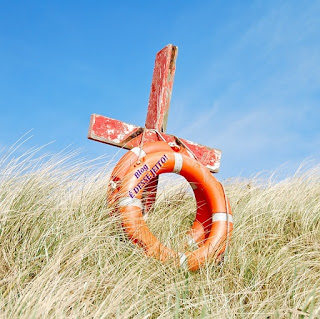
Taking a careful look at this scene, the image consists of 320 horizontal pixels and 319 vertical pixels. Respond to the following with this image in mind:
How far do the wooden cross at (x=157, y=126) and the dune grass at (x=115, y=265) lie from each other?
373mm

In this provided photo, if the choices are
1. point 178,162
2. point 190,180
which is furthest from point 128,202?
point 190,180

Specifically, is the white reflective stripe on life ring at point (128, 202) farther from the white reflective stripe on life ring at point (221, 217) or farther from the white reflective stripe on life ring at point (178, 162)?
the white reflective stripe on life ring at point (221, 217)

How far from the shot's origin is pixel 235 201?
155 inches

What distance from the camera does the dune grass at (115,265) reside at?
72.1 inches

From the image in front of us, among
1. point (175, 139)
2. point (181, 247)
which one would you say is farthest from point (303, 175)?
point (181, 247)

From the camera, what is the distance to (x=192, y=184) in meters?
3.39

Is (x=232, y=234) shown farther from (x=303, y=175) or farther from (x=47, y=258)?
(x=303, y=175)

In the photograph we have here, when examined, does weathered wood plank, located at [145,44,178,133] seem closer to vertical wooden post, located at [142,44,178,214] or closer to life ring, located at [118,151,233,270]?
vertical wooden post, located at [142,44,178,214]

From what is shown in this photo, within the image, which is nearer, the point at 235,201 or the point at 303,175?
the point at 235,201

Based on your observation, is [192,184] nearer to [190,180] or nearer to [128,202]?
[190,180]

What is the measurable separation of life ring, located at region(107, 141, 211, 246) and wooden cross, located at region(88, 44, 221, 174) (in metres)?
0.13

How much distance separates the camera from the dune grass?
1.83 metres

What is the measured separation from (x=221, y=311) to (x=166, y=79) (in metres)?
2.40

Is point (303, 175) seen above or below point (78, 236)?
above
